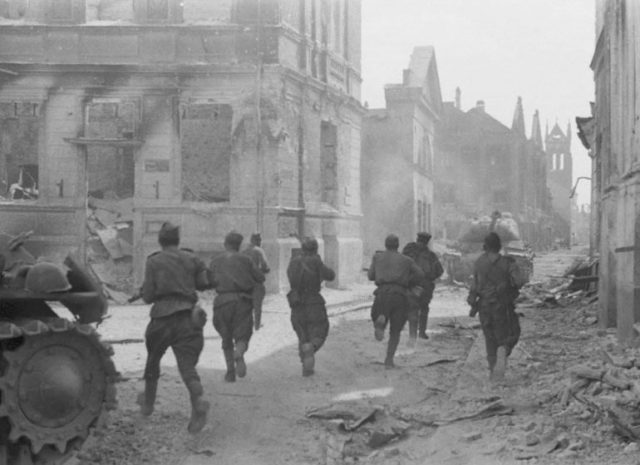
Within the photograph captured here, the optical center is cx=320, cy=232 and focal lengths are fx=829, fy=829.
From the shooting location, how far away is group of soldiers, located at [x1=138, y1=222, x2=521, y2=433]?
7.24 meters

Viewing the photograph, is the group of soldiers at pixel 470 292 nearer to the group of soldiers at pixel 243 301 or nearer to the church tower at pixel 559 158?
the group of soldiers at pixel 243 301

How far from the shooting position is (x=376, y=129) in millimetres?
33531

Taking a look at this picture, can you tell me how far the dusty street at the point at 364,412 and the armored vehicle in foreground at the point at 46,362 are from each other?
0.28 m

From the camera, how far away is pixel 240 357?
373 inches

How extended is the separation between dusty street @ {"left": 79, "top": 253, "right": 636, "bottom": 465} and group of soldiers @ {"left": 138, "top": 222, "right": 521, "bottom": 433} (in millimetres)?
353

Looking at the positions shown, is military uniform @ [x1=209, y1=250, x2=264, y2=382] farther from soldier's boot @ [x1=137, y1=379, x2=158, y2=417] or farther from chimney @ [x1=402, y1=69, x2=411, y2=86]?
chimney @ [x1=402, y1=69, x2=411, y2=86]

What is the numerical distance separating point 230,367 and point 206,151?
43.1 ft

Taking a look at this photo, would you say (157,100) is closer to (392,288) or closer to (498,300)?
(392,288)

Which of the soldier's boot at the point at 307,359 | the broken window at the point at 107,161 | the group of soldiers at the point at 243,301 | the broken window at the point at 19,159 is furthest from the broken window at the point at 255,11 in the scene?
the soldier's boot at the point at 307,359

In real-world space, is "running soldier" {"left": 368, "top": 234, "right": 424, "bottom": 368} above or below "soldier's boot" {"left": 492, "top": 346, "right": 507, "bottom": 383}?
above

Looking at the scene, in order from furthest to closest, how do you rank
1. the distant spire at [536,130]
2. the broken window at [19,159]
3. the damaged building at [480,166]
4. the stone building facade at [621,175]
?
the distant spire at [536,130], the damaged building at [480,166], the broken window at [19,159], the stone building facade at [621,175]

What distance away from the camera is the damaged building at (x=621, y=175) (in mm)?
10422

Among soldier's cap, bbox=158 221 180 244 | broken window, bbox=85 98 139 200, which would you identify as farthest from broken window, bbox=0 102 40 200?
soldier's cap, bbox=158 221 180 244

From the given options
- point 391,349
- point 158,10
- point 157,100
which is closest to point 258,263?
point 391,349
